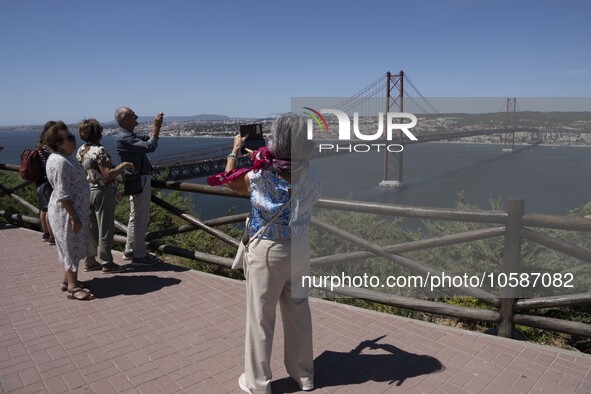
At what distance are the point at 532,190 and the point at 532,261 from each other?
20.4 m

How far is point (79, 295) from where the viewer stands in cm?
427

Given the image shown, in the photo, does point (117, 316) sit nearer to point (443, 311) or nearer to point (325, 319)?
point (325, 319)

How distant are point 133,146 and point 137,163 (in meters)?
0.28

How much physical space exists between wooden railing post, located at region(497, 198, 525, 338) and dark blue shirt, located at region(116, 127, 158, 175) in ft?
10.5

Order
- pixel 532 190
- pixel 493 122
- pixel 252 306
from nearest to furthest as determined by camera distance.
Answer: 1. pixel 252 306
2. pixel 493 122
3. pixel 532 190

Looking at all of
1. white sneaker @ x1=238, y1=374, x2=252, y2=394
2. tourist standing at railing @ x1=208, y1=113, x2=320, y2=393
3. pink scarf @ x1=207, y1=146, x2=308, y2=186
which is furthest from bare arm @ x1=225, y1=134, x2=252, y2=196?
white sneaker @ x1=238, y1=374, x2=252, y2=394

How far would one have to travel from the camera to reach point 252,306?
2.64 m

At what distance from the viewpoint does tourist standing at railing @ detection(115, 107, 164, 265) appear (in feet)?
15.4

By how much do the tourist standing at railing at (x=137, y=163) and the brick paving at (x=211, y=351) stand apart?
0.83 metres

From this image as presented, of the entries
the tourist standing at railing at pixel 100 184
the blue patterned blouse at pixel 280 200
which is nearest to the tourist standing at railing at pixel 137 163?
the tourist standing at railing at pixel 100 184

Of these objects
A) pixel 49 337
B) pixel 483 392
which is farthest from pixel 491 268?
pixel 49 337

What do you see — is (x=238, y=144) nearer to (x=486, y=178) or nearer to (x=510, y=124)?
(x=510, y=124)

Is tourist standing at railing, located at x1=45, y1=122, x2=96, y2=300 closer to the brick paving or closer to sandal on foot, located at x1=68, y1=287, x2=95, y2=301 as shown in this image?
sandal on foot, located at x1=68, y1=287, x2=95, y2=301

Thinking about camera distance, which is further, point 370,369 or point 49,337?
point 49,337
